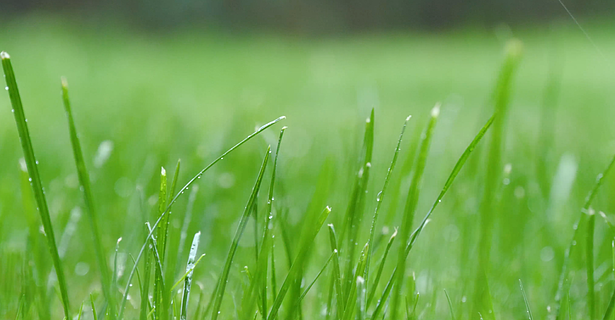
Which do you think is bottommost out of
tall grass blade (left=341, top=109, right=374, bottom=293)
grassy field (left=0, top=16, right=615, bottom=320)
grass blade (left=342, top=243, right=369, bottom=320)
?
grassy field (left=0, top=16, right=615, bottom=320)

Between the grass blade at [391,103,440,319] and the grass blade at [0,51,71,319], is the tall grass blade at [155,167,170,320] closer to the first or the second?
the grass blade at [0,51,71,319]

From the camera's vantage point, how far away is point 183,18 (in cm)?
715

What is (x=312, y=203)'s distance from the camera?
0.55m

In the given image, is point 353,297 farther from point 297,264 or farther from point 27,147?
point 27,147

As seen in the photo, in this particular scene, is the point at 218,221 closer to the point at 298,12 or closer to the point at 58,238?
the point at 58,238

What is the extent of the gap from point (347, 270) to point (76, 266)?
440 millimetres

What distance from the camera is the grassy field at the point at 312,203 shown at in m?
0.47

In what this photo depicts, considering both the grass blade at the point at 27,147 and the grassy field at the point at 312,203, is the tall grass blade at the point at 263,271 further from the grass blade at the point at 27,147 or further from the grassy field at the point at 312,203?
the grass blade at the point at 27,147

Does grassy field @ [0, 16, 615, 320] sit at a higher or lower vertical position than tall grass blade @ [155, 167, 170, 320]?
lower

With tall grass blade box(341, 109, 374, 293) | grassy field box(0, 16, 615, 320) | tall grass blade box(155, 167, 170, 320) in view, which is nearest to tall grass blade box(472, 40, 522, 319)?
grassy field box(0, 16, 615, 320)

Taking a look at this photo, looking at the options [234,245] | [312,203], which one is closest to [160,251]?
[234,245]

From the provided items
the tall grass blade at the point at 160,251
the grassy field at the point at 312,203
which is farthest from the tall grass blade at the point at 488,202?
the tall grass blade at the point at 160,251

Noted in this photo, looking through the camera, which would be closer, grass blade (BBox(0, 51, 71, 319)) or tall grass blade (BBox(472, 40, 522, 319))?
grass blade (BBox(0, 51, 71, 319))

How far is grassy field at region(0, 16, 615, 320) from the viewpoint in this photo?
0.47 meters
